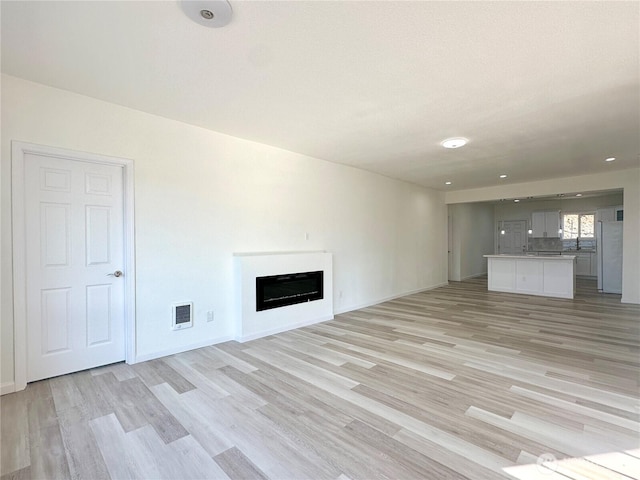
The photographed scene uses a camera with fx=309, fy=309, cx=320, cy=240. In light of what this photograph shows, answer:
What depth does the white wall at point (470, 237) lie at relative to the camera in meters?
9.91

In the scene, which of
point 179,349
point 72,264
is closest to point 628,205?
point 179,349

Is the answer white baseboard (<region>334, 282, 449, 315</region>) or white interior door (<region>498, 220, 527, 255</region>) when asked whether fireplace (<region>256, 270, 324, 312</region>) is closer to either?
white baseboard (<region>334, 282, 449, 315</region>)

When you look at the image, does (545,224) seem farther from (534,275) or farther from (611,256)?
(534,275)

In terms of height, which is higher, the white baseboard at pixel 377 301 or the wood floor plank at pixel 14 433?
the wood floor plank at pixel 14 433

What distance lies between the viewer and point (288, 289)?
4.69 meters

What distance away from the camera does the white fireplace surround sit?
412 centimetres

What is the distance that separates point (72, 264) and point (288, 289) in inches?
103

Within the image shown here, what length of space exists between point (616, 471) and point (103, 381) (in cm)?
393

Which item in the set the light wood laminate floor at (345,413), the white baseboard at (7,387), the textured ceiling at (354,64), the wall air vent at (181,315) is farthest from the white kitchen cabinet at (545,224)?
the white baseboard at (7,387)

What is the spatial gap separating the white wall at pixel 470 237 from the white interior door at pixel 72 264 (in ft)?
29.7

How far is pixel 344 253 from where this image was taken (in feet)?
19.1

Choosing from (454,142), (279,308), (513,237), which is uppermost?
(454,142)

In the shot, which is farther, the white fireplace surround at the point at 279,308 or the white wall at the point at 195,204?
the white fireplace surround at the point at 279,308

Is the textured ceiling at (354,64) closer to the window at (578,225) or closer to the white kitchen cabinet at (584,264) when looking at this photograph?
the window at (578,225)
